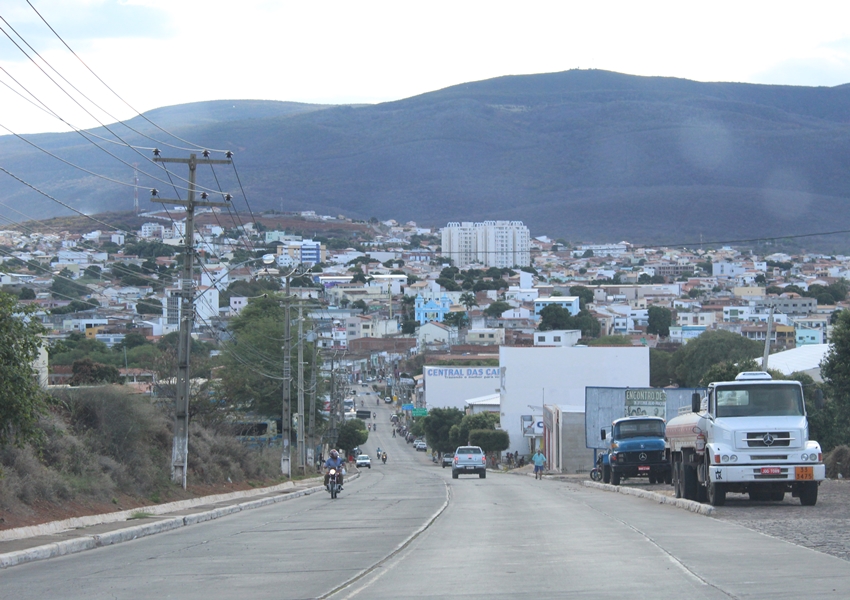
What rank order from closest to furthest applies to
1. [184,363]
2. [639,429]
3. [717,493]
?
[717,493] < [184,363] < [639,429]

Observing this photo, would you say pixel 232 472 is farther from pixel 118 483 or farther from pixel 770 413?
pixel 770 413

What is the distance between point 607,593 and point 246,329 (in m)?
57.7

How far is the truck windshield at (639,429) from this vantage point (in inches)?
1201

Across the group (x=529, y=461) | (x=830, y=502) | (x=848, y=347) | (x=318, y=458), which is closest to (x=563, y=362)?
(x=529, y=461)

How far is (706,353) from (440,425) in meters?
27.7

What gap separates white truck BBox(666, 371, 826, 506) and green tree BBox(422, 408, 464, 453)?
209 ft

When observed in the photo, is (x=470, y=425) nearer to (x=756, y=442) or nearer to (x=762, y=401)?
(x=762, y=401)

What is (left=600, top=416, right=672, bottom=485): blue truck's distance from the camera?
30109mm

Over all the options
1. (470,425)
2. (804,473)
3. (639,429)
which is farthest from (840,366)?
(470,425)

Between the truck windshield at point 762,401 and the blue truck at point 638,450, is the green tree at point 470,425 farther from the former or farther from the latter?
the truck windshield at point 762,401

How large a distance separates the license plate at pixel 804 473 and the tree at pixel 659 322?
149549 mm

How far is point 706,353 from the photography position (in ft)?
313

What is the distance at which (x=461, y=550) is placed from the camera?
13.4m

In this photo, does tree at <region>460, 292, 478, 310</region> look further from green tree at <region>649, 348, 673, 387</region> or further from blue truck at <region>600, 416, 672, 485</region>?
blue truck at <region>600, 416, 672, 485</region>
